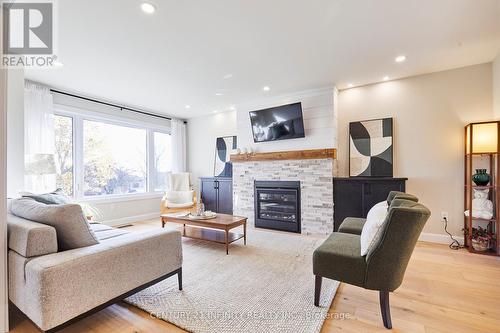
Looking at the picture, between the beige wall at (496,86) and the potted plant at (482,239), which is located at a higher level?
the beige wall at (496,86)

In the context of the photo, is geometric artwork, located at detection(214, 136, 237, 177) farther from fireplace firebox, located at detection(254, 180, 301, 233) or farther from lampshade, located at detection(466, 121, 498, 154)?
lampshade, located at detection(466, 121, 498, 154)

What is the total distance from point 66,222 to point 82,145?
344 centimetres

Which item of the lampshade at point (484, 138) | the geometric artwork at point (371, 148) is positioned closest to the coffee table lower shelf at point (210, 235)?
the geometric artwork at point (371, 148)

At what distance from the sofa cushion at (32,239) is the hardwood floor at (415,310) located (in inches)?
24.6

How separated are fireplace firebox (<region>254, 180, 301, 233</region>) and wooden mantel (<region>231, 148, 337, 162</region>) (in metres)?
0.46

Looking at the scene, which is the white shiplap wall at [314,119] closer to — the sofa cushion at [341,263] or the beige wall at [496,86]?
the beige wall at [496,86]

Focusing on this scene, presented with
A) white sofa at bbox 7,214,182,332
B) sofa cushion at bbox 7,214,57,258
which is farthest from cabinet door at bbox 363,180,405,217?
sofa cushion at bbox 7,214,57,258

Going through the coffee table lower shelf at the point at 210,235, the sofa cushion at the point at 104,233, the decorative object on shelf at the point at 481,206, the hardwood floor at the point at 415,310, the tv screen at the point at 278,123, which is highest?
the tv screen at the point at 278,123

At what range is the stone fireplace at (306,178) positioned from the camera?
3984 millimetres

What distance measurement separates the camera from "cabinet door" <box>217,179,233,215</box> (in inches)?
204

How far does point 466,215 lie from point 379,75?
2.31 meters

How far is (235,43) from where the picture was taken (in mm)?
2664

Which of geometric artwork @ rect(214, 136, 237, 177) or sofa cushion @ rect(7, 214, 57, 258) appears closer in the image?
sofa cushion @ rect(7, 214, 57, 258)

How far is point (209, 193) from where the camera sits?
5.54 m
